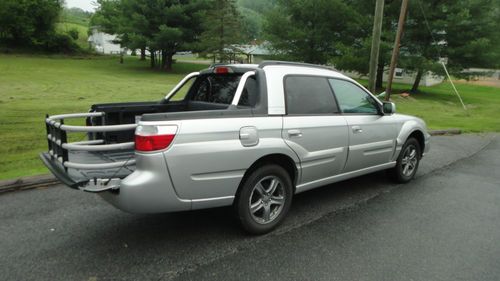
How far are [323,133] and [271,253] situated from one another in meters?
1.49

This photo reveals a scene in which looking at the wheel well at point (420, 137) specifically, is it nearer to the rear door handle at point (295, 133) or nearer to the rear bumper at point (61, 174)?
the rear door handle at point (295, 133)

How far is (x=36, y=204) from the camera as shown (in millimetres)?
4582

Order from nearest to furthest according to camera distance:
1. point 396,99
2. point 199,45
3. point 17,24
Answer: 1. point 396,99
2. point 199,45
3. point 17,24

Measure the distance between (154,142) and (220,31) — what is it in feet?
107

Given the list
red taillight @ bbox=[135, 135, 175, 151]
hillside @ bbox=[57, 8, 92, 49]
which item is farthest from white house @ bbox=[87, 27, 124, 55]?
red taillight @ bbox=[135, 135, 175, 151]

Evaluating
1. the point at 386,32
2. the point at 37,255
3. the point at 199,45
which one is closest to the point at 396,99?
the point at 386,32

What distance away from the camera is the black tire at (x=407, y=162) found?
5684mm

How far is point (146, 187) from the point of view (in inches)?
122

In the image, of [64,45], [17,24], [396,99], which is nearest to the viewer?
[396,99]

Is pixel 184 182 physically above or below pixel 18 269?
above

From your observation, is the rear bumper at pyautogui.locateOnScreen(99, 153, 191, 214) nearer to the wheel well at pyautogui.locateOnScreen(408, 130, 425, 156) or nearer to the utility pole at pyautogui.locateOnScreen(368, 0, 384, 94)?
the wheel well at pyautogui.locateOnScreen(408, 130, 425, 156)

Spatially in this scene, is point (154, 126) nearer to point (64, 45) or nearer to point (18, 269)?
point (18, 269)

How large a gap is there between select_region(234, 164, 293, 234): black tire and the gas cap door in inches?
12.0

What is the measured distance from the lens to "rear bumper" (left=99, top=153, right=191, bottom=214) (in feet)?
10.2
